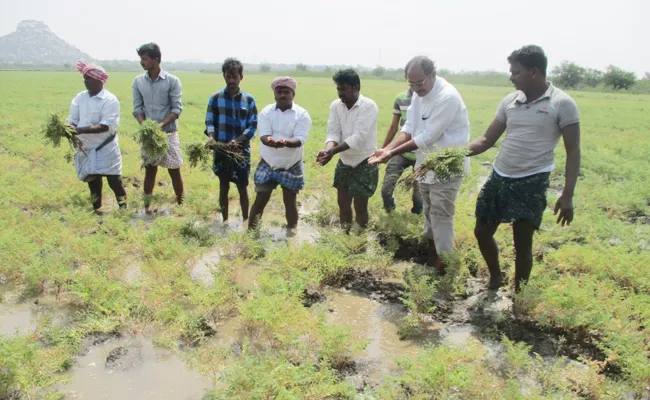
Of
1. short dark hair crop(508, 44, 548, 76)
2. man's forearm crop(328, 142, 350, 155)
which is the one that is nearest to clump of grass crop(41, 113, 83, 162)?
man's forearm crop(328, 142, 350, 155)

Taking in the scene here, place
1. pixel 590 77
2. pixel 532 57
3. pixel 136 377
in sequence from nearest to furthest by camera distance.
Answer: pixel 136 377
pixel 532 57
pixel 590 77

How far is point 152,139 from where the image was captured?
5379 mm

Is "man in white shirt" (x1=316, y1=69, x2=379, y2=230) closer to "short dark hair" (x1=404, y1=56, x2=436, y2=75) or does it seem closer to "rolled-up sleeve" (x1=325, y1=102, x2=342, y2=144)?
"rolled-up sleeve" (x1=325, y1=102, x2=342, y2=144)

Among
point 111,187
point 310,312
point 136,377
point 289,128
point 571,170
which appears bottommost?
point 136,377

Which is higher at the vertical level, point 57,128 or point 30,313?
point 57,128

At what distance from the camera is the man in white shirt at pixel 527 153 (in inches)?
129

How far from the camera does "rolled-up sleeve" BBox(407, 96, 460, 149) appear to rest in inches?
150

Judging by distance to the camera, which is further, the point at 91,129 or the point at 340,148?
the point at 91,129

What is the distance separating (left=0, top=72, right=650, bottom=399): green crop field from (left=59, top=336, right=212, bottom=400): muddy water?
1 centimetres

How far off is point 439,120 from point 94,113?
391 centimetres

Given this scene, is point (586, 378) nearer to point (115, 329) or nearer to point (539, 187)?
point (539, 187)

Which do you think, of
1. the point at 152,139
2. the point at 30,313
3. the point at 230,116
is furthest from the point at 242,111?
the point at 30,313

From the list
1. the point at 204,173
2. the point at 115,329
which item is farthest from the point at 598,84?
the point at 115,329

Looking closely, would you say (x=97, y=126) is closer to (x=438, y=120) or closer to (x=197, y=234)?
(x=197, y=234)
